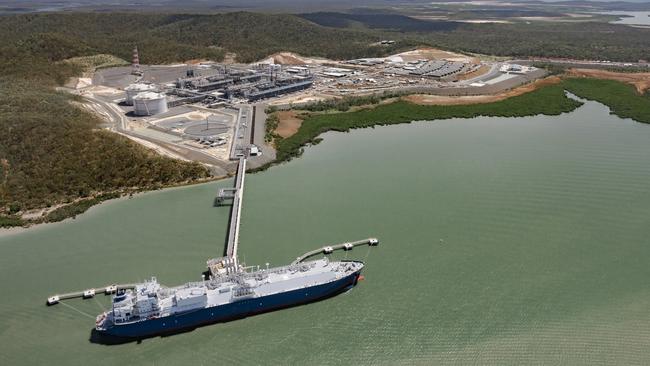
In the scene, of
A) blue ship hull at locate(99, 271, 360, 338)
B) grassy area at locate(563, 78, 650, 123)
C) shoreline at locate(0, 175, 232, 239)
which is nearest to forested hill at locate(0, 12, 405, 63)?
grassy area at locate(563, 78, 650, 123)

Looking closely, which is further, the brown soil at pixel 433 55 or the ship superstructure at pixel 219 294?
the brown soil at pixel 433 55

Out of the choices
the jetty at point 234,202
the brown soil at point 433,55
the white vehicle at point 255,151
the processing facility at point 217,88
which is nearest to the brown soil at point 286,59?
the processing facility at point 217,88

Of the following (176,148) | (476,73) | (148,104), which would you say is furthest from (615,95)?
(148,104)

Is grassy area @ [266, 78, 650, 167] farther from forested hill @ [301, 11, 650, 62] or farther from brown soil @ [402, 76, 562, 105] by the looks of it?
forested hill @ [301, 11, 650, 62]

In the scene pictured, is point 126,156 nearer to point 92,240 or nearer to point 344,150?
point 92,240

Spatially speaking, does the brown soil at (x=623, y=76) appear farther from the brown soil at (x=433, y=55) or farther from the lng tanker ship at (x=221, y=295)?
the lng tanker ship at (x=221, y=295)

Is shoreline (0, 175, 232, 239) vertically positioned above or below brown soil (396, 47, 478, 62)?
below
